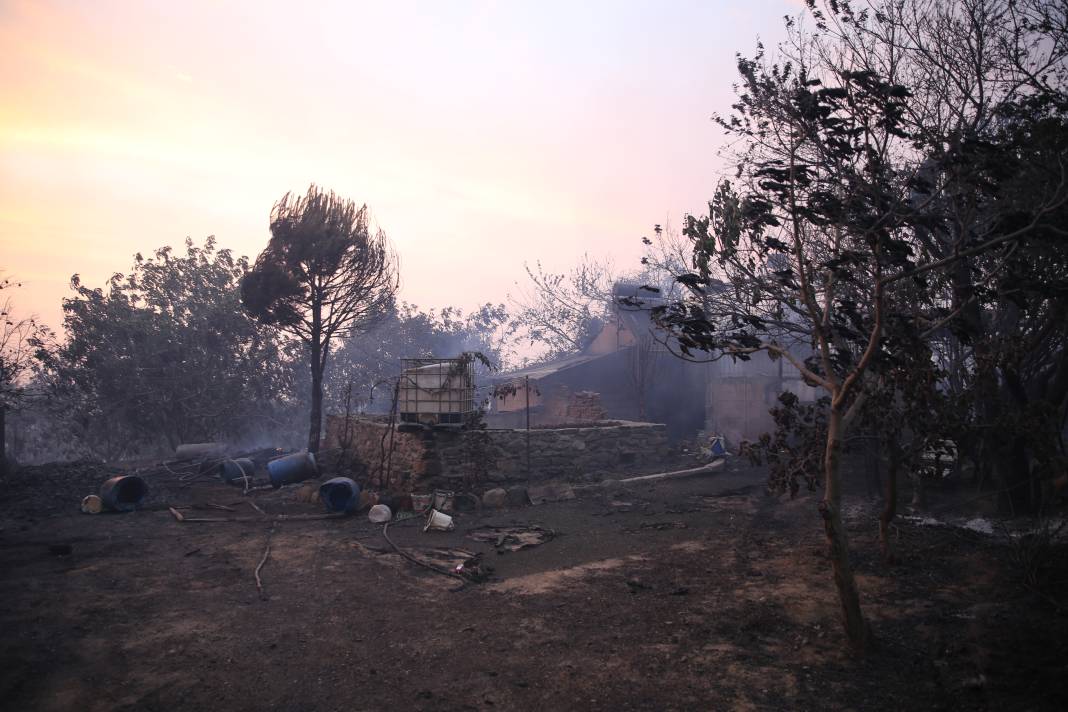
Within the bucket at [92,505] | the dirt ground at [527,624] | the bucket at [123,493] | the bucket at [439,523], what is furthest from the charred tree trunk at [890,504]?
the bucket at [92,505]

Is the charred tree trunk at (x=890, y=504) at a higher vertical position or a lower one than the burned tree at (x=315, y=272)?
lower

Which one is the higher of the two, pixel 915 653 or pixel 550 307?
pixel 550 307

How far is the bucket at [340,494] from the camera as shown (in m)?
11.2

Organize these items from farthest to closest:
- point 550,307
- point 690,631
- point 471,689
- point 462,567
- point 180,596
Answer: point 550,307 < point 462,567 < point 180,596 < point 690,631 < point 471,689

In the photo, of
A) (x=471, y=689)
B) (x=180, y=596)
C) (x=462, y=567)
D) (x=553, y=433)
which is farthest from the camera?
(x=553, y=433)

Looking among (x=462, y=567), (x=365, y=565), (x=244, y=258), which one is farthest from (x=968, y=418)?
(x=244, y=258)

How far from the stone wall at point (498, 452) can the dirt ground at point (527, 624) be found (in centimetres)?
261

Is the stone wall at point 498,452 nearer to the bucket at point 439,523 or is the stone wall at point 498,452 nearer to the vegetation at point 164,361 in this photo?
the bucket at point 439,523

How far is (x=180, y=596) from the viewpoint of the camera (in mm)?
6797

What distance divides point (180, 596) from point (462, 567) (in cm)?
324

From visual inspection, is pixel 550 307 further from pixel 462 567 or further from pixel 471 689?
pixel 471 689

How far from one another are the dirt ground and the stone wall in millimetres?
2608

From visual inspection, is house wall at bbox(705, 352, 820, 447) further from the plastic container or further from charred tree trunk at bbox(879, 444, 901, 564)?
charred tree trunk at bbox(879, 444, 901, 564)

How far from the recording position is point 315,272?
17.1 metres
